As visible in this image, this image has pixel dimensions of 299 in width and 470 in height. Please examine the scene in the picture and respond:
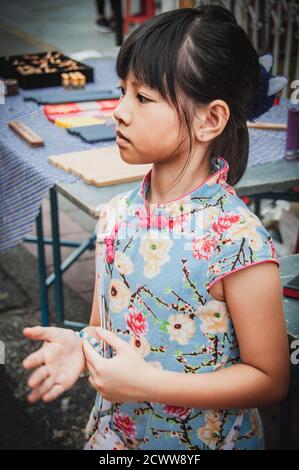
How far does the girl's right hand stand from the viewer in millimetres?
1256

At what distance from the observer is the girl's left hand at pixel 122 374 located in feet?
4.01

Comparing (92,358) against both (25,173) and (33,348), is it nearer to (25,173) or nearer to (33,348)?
(25,173)

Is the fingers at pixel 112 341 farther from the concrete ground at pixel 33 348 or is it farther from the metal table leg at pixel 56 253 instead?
the metal table leg at pixel 56 253

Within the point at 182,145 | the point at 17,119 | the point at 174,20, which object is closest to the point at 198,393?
the point at 182,145

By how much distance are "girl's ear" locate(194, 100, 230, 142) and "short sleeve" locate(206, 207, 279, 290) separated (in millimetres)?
166

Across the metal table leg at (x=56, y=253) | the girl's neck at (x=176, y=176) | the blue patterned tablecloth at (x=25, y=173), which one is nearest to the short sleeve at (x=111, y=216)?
the girl's neck at (x=176, y=176)

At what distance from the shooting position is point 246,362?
4.20 feet

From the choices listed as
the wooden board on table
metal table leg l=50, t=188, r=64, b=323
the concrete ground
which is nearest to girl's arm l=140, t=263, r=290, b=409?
the concrete ground

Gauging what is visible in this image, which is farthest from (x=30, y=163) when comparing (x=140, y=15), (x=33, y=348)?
(x=140, y=15)

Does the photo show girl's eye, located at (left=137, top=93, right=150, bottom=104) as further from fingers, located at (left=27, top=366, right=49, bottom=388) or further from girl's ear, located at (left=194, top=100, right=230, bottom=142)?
fingers, located at (left=27, top=366, right=49, bottom=388)

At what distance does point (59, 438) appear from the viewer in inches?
108

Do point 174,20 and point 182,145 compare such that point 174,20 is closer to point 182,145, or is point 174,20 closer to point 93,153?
point 182,145

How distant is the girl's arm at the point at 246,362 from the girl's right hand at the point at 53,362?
0.52ft
